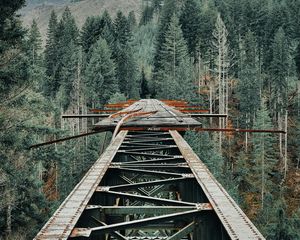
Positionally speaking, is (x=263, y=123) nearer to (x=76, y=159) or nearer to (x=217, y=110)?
(x=217, y=110)

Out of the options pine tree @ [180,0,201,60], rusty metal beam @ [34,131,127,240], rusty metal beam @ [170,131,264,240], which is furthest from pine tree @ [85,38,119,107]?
rusty metal beam @ [170,131,264,240]

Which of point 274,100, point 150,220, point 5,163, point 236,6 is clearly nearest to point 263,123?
point 274,100

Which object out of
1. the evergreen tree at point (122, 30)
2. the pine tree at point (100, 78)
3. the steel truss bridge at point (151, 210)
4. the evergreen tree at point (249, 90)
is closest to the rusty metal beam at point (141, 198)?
the steel truss bridge at point (151, 210)

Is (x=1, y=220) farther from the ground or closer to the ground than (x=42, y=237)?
closer to the ground

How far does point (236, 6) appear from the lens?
89375 mm

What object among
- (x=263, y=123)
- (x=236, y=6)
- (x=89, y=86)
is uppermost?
(x=236, y=6)

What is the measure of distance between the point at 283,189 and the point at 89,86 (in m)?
32.6

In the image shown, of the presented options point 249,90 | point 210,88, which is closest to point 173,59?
point 210,88

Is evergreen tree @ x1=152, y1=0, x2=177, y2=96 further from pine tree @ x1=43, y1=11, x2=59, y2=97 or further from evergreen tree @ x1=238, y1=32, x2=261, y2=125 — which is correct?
pine tree @ x1=43, y1=11, x2=59, y2=97

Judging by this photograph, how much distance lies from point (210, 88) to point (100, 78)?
686 inches

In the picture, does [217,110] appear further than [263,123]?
Yes

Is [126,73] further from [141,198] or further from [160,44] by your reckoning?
[141,198]

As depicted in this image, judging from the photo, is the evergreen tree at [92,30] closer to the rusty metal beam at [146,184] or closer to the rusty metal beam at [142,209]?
the rusty metal beam at [146,184]

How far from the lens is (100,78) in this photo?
6347cm
